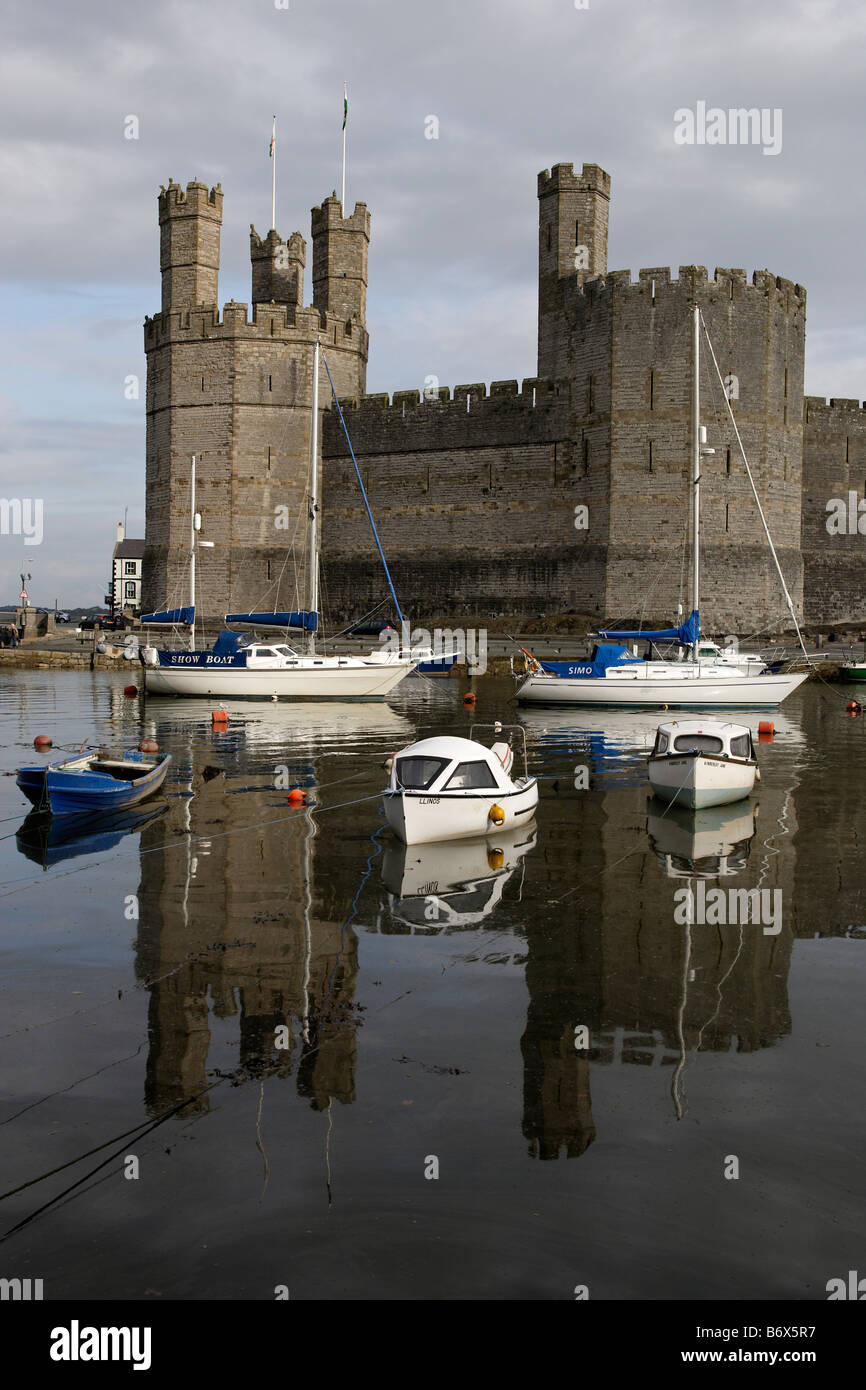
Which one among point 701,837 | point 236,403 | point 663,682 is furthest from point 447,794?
point 236,403

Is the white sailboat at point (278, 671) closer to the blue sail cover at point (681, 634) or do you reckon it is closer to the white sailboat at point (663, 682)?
the white sailboat at point (663, 682)

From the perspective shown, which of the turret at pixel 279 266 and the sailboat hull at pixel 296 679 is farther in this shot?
the turret at pixel 279 266

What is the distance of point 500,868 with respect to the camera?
11062 millimetres

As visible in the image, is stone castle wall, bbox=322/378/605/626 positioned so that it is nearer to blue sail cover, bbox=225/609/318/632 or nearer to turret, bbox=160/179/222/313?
turret, bbox=160/179/222/313

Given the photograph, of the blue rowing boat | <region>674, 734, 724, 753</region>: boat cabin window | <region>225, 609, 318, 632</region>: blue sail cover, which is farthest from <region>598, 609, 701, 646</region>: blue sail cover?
the blue rowing boat

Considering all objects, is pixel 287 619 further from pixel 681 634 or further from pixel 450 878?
pixel 450 878

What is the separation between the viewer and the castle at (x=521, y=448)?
38688mm

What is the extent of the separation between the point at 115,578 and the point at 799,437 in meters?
59.7

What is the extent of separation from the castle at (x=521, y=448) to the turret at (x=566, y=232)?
3.1 inches

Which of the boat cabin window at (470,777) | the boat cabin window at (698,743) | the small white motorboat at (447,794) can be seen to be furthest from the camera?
the boat cabin window at (698,743)

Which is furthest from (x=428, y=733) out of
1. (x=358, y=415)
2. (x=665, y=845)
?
(x=358, y=415)

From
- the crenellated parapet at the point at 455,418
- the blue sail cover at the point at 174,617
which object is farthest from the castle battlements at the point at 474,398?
the blue sail cover at the point at 174,617

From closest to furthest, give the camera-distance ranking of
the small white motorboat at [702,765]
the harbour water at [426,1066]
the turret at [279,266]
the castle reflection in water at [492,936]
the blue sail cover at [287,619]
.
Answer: the harbour water at [426,1066] < the castle reflection in water at [492,936] < the small white motorboat at [702,765] < the blue sail cover at [287,619] < the turret at [279,266]

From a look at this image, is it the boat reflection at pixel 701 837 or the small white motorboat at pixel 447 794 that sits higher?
the small white motorboat at pixel 447 794
